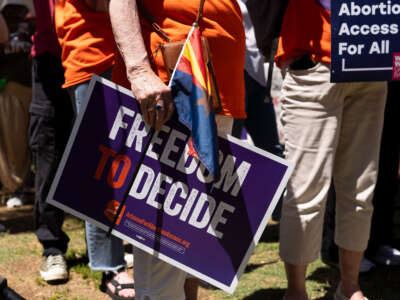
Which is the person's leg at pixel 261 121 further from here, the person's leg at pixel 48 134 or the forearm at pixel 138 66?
the forearm at pixel 138 66

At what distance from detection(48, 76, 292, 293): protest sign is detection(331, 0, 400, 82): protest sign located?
1.97 ft

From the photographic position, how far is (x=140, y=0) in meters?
1.78

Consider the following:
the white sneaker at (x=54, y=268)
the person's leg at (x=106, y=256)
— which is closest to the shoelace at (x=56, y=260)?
the white sneaker at (x=54, y=268)

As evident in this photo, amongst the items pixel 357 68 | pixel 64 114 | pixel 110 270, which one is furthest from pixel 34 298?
pixel 357 68

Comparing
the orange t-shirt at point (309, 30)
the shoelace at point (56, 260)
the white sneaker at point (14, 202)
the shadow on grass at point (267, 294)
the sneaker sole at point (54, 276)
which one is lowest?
the white sneaker at point (14, 202)

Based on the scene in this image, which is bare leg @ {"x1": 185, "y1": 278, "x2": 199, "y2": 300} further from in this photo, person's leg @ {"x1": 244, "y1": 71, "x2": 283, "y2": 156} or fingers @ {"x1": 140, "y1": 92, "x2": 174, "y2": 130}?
person's leg @ {"x1": 244, "y1": 71, "x2": 283, "y2": 156}

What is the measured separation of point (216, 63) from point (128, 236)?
0.61 meters

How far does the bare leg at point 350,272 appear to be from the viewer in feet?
8.30

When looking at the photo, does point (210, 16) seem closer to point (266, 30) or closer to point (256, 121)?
point (266, 30)

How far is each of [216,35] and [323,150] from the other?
2.51 feet

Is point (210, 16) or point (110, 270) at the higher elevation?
point (210, 16)

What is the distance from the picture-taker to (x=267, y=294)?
281 centimetres

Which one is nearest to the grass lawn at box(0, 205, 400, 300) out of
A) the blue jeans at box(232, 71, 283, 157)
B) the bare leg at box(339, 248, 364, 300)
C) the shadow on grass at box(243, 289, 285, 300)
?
the shadow on grass at box(243, 289, 285, 300)

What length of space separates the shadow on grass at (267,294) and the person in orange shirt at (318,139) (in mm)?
263
